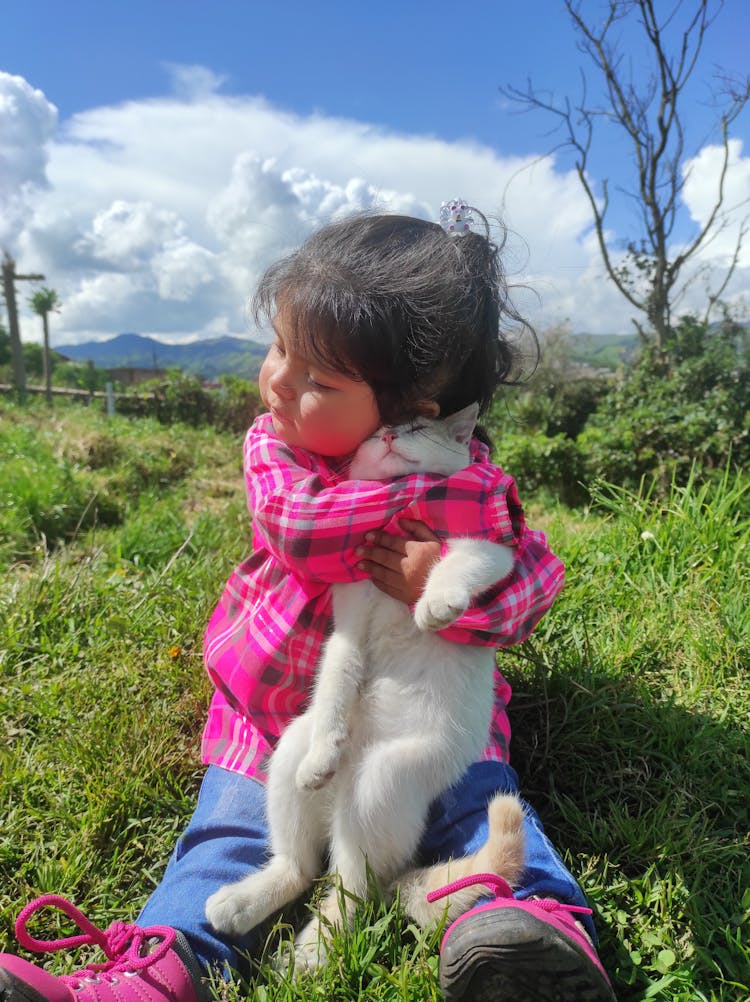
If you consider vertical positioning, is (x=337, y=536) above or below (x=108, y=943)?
above

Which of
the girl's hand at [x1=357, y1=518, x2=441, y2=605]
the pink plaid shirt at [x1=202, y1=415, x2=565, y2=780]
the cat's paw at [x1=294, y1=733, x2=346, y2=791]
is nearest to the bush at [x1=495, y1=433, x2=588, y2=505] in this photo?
the pink plaid shirt at [x1=202, y1=415, x2=565, y2=780]

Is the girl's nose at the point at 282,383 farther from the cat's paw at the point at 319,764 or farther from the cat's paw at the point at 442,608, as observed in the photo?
the cat's paw at the point at 319,764

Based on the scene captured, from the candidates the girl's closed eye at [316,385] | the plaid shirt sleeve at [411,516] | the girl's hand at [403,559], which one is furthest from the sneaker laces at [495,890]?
the girl's closed eye at [316,385]

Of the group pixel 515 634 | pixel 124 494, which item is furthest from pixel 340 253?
pixel 124 494

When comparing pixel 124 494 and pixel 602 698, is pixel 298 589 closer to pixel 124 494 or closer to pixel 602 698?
pixel 602 698

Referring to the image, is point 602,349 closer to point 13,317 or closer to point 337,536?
point 337,536

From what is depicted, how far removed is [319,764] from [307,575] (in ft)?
1.56

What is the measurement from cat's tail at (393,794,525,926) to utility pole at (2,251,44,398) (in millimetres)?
13978

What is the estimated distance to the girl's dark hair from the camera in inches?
65.9

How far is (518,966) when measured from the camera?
4.06ft

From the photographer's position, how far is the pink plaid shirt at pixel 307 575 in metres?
1.65

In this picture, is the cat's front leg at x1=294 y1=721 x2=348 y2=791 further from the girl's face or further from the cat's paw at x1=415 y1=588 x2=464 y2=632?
the girl's face

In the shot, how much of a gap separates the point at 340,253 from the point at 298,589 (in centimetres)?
90

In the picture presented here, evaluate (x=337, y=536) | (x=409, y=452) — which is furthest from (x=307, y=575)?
(x=409, y=452)
